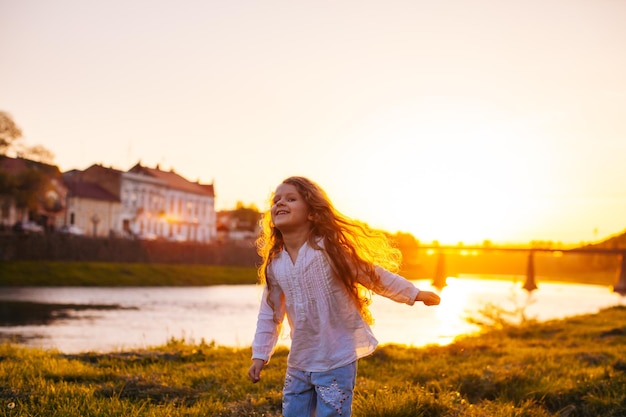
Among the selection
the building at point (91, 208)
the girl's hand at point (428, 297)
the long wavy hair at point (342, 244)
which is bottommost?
the girl's hand at point (428, 297)

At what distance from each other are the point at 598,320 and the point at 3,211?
45.5 m

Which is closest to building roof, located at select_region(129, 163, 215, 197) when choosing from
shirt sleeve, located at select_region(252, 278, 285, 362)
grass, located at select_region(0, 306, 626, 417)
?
grass, located at select_region(0, 306, 626, 417)

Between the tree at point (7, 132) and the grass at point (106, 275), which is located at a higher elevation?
the tree at point (7, 132)

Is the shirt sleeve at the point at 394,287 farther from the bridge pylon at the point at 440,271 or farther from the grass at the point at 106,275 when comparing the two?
the bridge pylon at the point at 440,271

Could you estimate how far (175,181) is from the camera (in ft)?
277

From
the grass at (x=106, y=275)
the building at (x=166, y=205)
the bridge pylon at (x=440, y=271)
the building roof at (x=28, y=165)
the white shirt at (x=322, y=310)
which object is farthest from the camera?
the building at (x=166, y=205)

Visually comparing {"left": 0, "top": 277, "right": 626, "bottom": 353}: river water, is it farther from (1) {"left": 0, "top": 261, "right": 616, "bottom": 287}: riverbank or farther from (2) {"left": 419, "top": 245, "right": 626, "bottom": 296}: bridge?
(2) {"left": 419, "top": 245, "right": 626, "bottom": 296}: bridge

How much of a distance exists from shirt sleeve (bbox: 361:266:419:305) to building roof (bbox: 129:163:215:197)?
75297mm

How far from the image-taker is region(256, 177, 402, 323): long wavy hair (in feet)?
12.4

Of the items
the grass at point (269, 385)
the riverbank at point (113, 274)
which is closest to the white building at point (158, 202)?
the riverbank at point (113, 274)

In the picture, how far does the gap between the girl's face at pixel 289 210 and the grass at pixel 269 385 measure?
1.43 m

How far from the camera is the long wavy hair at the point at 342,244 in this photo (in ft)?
12.4

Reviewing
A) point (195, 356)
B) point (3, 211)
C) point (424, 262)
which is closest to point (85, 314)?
point (195, 356)

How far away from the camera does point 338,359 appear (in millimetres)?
3660
